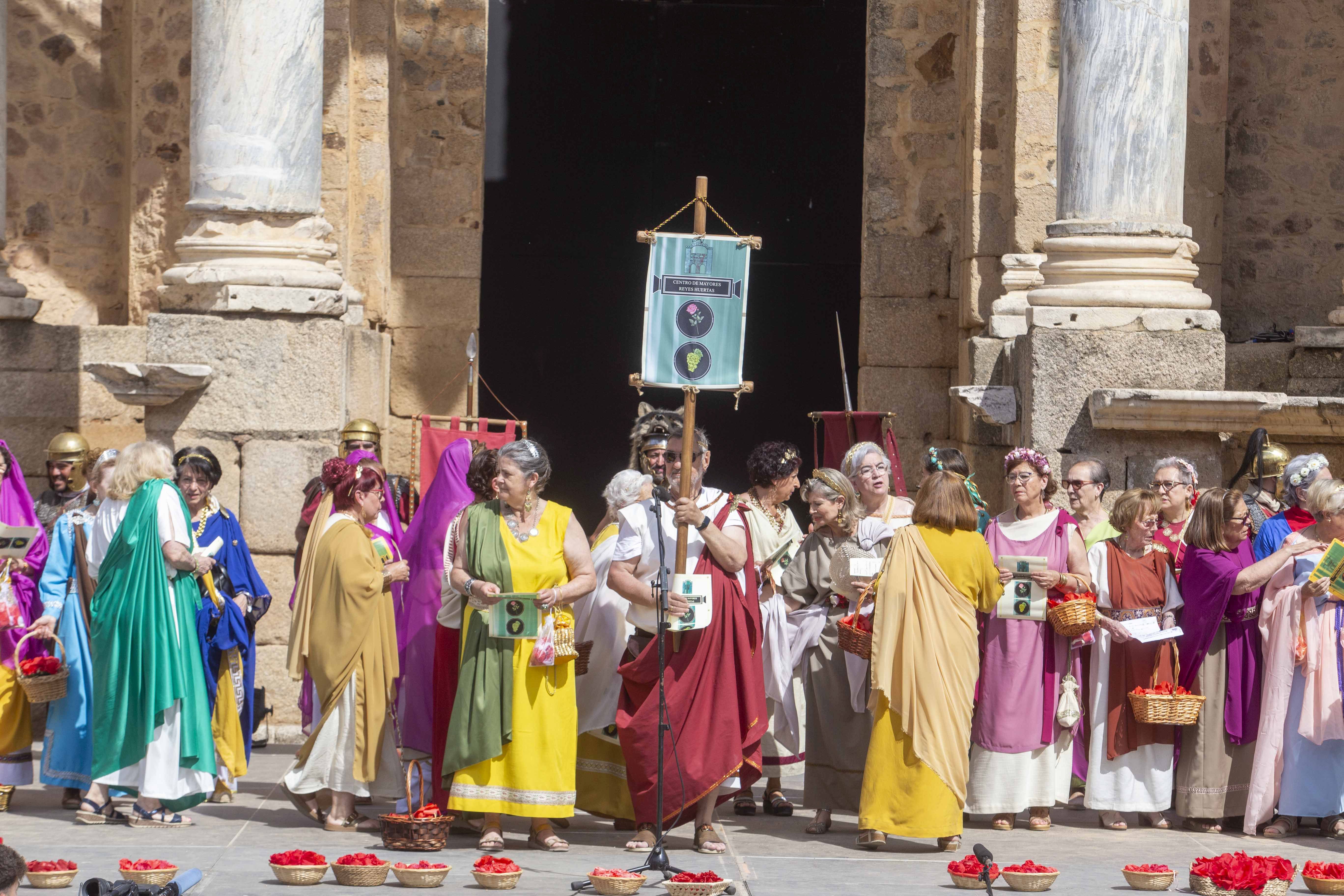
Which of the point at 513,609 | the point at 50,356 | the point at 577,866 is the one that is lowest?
the point at 577,866

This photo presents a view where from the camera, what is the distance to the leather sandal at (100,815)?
7020 mm

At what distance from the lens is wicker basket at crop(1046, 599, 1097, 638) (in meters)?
7.06

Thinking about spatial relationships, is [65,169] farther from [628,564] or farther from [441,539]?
[628,564]

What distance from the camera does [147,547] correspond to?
7.05m

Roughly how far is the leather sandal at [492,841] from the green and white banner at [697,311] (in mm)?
1827

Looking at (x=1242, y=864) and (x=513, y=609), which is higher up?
(x=513, y=609)

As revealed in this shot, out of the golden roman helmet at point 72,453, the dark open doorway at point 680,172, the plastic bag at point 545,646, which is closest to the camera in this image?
the plastic bag at point 545,646

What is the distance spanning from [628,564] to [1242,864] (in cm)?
245

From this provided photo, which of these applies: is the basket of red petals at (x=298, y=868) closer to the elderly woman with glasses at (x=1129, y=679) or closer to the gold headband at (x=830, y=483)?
the gold headband at (x=830, y=483)

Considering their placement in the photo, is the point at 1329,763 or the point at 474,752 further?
the point at 1329,763

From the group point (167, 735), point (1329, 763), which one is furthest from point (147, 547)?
point (1329, 763)

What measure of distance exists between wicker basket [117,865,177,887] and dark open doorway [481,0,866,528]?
636 centimetres

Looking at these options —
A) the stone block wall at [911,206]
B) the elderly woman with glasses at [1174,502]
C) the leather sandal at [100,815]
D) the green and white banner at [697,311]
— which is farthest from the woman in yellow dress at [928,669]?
the stone block wall at [911,206]

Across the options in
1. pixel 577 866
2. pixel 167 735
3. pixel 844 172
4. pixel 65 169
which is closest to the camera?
pixel 577 866
